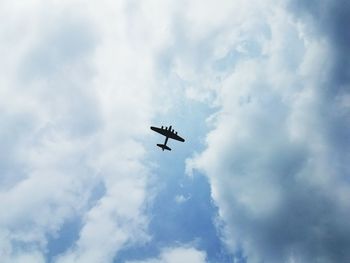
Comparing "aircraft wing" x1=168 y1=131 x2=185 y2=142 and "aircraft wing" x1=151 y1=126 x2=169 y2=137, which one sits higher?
"aircraft wing" x1=168 y1=131 x2=185 y2=142

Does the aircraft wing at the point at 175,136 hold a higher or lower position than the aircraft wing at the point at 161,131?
higher

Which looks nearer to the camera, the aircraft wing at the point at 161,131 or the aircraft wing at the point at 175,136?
the aircraft wing at the point at 161,131

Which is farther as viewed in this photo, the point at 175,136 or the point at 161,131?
the point at 175,136

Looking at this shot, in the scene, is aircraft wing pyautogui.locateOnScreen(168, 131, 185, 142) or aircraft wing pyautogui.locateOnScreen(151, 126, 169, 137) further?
aircraft wing pyautogui.locateOnScreen(168, 131, 185, 142)

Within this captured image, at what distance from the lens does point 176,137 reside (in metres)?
96.9

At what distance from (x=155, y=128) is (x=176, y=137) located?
6.06 meters

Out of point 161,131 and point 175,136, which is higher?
point 175,136

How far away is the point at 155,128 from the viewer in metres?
94.4
